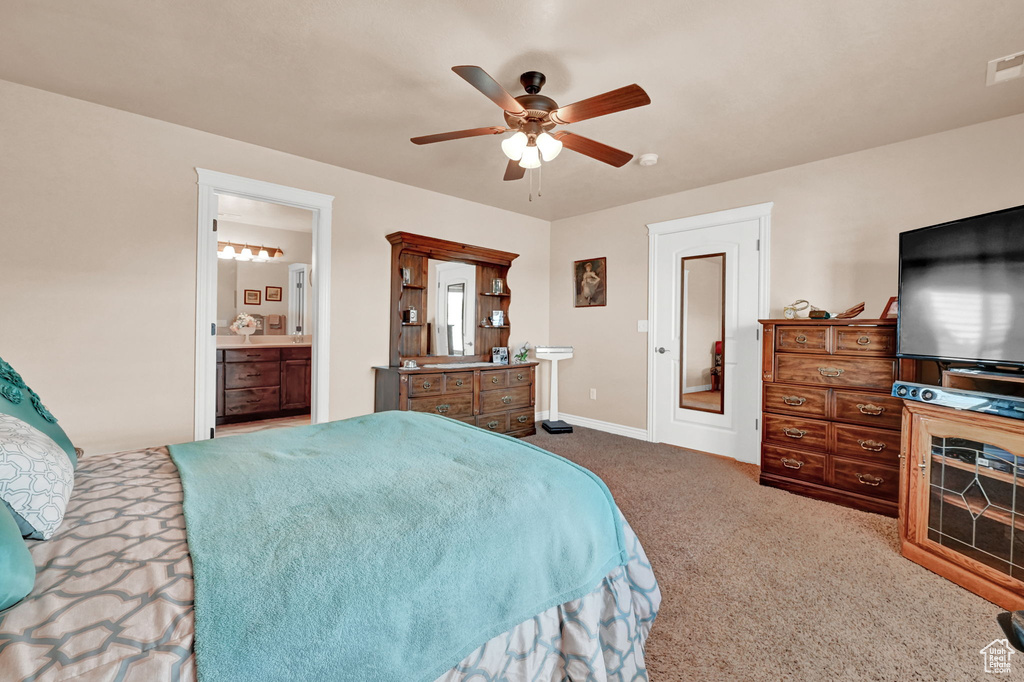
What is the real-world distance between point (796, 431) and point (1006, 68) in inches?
89.0

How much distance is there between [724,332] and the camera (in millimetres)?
3955

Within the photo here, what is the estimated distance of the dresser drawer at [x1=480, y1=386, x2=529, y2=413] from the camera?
4242 millimetres

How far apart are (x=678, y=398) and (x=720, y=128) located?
2.44 meters

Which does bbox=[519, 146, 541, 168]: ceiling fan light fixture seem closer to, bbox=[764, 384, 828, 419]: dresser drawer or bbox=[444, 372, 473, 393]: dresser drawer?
bbox=[444, 372, 473, 393]: dresser drawer

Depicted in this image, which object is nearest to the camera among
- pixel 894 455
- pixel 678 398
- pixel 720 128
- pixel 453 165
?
pixel 894 455

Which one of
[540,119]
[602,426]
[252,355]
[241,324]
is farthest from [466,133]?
[241,324]

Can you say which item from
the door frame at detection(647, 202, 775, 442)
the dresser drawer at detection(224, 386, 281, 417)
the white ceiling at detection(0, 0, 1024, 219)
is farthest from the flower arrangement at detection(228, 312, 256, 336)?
the door frame at detection(647, 202, 775, 442)

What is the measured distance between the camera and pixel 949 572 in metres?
2.01

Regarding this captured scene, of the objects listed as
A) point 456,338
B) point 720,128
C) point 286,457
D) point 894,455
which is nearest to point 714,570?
point 894,455

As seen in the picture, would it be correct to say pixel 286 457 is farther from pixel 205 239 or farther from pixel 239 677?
pixel 205 239

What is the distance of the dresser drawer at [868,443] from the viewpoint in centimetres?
271

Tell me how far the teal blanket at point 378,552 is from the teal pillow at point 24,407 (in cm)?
35

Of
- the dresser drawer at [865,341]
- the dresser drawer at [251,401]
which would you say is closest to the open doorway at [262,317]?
the dresser drawer at [251,401]

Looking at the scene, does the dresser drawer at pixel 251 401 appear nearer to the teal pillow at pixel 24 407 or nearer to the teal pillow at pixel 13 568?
the teal pillow at pixel 24 407
